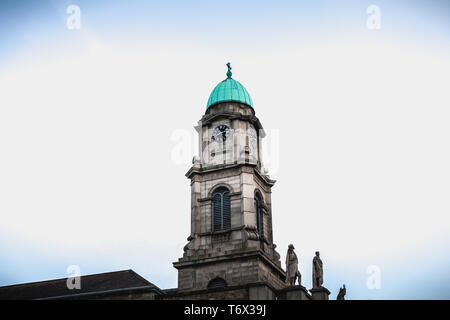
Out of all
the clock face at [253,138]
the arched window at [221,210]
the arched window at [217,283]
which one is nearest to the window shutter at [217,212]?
the arched window at [221,210]

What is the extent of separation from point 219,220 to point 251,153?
17.1 feet

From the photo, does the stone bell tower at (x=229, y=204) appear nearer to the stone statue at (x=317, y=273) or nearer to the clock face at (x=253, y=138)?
the clock face at (x=253, y=138)

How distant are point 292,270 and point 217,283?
15.6ft

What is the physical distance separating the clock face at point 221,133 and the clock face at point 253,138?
1.56 metres

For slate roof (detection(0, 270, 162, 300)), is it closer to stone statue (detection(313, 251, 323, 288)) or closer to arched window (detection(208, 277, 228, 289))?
Answer: arched window (detection(208, 277, 228, 289))

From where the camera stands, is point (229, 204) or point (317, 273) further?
point (229, 204)

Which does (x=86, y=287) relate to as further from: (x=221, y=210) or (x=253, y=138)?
(x=253, y=138)

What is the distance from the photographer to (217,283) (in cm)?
3953

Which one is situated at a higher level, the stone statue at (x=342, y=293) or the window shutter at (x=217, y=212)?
the window shutter at (x=217, y=212)

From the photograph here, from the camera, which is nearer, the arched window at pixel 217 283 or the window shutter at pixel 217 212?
the arched window at pixel 217 283

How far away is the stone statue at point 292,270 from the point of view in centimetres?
3788

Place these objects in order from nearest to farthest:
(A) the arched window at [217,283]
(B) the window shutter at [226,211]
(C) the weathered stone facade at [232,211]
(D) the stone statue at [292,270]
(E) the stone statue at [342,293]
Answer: (D) the stone statue at [292,270]
(E) the stone statue at [342,293]
(A) the arched window at [217,283]
(C) the weathered stone facade at [232,211]
(B) the window shutter at [226,211]

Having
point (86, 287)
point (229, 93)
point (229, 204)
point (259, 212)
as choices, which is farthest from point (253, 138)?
point (86, 287)
